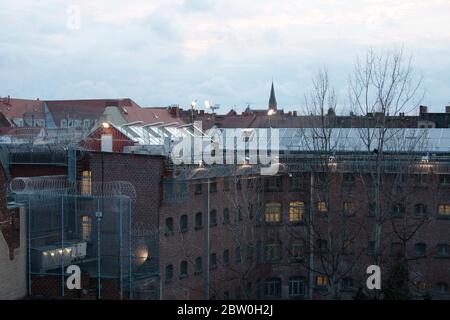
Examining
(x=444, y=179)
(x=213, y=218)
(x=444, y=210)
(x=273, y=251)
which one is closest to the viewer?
(x=213, y=218)

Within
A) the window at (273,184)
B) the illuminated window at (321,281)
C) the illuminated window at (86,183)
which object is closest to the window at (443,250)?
the illuminated window at (321,281)

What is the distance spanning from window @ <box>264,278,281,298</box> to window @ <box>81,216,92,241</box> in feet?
43.0

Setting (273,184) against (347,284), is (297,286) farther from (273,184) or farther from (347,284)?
(273,184)

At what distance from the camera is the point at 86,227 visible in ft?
74.1

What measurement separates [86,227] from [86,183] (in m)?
3.03

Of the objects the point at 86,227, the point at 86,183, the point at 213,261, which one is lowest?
the point at 213,261

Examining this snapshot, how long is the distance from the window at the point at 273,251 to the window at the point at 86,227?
11.9 m

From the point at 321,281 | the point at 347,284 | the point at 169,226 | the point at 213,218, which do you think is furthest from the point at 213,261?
the point at 347,284

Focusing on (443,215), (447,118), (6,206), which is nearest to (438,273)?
(443,215)

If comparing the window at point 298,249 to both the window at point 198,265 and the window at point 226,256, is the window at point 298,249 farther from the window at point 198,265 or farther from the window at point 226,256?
the window at point 198,265

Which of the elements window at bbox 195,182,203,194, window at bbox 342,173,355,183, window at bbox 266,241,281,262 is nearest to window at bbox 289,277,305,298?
window at bbox 266,241,281,262

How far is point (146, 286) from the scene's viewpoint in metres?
22.4

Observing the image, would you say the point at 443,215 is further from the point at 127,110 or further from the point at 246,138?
the point at 127,110

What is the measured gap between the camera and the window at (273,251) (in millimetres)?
32062
